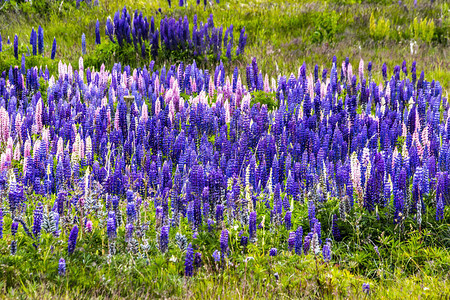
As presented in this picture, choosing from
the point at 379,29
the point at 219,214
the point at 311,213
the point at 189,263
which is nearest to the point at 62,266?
the point at 189,263

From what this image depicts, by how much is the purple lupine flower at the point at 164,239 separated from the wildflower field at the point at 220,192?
0.03 ft

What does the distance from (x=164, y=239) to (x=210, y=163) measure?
1.55 meters

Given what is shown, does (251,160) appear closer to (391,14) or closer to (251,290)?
(251,290)

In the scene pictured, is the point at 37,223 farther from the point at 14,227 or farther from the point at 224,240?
the point at 224,240

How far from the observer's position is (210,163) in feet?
17.3

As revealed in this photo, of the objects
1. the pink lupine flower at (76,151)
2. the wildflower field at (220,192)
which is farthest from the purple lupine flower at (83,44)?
the pink lupine flower at (76,151)

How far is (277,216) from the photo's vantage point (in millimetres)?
4316

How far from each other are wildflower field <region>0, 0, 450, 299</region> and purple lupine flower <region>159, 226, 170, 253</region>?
0.01m

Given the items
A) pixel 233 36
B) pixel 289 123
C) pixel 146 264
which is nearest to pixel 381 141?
pixel 289 123

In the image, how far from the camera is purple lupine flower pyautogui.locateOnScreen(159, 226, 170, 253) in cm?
381

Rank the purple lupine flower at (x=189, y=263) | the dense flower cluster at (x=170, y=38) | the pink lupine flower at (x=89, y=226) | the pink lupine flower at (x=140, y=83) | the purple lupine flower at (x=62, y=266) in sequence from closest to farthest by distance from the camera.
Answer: the purple lupine flower at (x=62, y=266), the purple lupine flower at (x=189, y=263), the pink lupine flower at (x=89, y=226), the pink lupine flower at (x=140, y=83), the dense flower cluster at (x=170, y=38)

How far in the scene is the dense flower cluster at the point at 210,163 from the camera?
423cm

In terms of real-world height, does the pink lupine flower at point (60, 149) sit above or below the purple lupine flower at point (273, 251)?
above

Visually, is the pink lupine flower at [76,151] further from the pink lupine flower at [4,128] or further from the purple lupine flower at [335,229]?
the purple lupine flower at [335,229]
